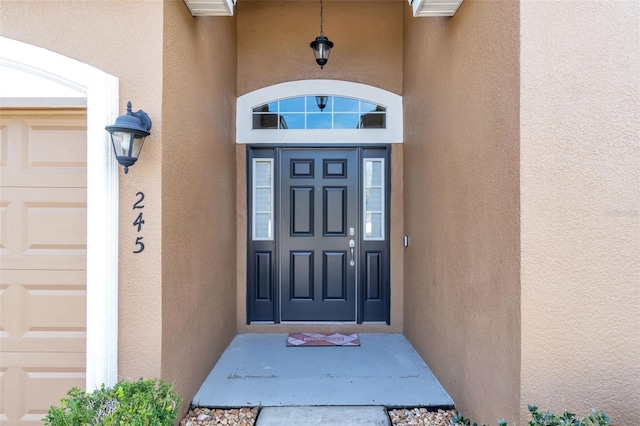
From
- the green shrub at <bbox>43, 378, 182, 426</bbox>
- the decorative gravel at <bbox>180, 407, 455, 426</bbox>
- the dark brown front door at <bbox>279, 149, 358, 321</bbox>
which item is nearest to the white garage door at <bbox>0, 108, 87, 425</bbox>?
the green shrub at <bbox>43, 378, 182, 426</bbox>

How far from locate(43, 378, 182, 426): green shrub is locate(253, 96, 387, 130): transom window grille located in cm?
311


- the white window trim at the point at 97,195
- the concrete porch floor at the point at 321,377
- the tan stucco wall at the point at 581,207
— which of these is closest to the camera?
the tan stucco wall at the point at 581,207

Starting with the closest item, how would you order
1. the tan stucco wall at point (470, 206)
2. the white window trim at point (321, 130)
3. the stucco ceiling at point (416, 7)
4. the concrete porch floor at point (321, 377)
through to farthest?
the tan stucco wall at point (470, 206), the stucco ceiling at point (416, 7), the concrete porch floor at point (321, 377), the white window trim at point (321, 130)

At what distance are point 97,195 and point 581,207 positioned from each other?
266 cm

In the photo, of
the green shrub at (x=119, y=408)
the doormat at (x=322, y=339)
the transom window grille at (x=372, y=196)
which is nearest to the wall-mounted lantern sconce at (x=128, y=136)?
the green shrub at (x=119, y=408)

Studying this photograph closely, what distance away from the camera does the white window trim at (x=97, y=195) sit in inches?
84.7

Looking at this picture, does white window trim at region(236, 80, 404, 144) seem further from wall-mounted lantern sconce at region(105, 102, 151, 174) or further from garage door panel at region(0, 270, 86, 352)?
garage door panel at region(0, 270, 86, 352)

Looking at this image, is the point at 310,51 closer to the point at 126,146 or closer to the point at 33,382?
the point at 126,146

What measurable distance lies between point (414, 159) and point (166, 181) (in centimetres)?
248

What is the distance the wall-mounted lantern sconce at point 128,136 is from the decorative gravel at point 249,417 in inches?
70.7

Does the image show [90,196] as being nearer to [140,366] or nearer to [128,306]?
[128,306]

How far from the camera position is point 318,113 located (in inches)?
169

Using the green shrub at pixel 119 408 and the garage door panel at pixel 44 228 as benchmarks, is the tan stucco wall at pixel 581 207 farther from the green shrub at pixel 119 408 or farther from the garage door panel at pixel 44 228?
the garage door panel at pixel 44 228

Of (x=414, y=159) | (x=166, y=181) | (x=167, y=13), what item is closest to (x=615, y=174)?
(x=414, y=159)
